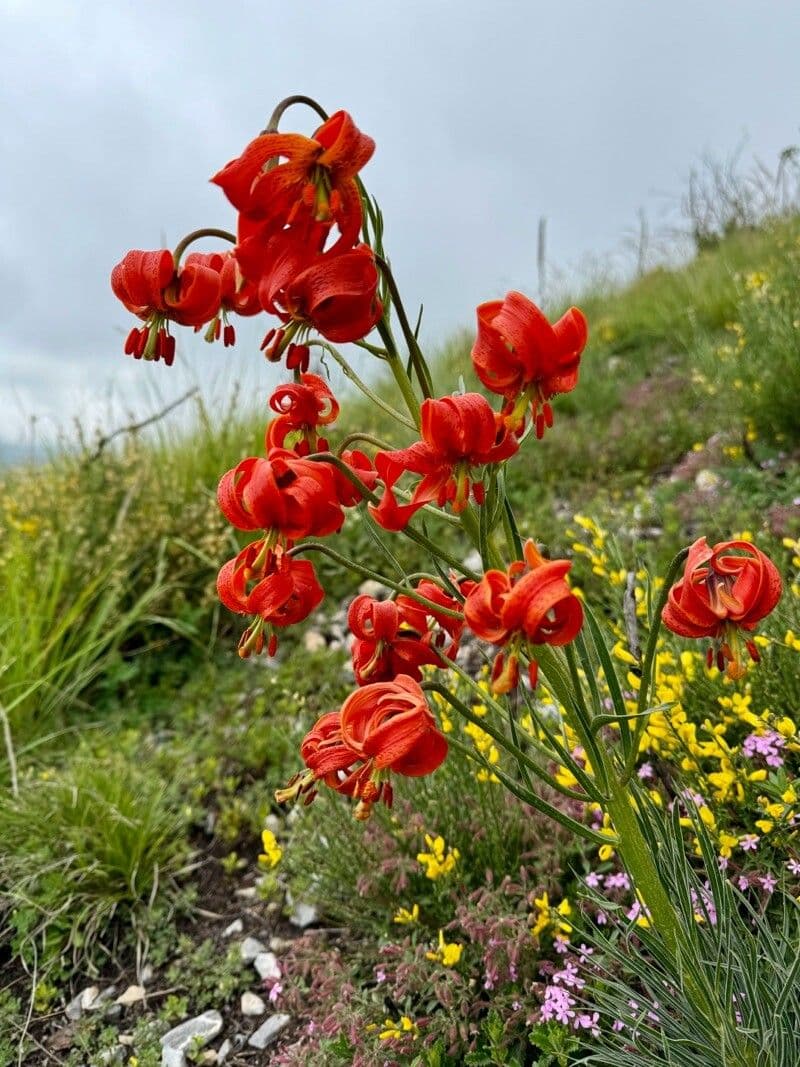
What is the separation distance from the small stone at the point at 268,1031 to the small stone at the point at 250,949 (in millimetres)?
230

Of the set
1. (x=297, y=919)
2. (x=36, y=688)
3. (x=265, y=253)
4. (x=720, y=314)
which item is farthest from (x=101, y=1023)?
(x=720, y=314)

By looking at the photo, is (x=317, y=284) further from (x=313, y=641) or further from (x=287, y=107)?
(x=313, y=641)

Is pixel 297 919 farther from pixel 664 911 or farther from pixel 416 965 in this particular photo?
pixel 664 911

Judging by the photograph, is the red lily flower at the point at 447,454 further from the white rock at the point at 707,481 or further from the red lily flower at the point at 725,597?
the white rock at the point at 707,481

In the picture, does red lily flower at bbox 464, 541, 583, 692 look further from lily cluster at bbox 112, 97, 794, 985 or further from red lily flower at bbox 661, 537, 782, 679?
red lily flower at bbox 661, 537, 782, 679

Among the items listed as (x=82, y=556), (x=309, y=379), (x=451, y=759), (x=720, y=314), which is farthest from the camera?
(x=720, y=314)

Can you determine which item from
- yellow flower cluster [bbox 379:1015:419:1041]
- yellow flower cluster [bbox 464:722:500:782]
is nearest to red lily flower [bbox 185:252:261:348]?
yellow flower cluster [bbox 464:722:500:782]

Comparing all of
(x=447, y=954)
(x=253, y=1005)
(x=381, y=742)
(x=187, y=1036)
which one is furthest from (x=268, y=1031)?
(x=381, y=742)

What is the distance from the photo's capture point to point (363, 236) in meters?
0.99

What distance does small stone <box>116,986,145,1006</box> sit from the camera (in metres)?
2.08

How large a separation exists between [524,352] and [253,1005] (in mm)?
1833

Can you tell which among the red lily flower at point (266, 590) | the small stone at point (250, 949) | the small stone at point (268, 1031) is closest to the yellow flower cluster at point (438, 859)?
the small stone at point (268, 1031)

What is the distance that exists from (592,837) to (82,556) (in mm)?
3301

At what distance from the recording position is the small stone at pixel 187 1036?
1.86m
